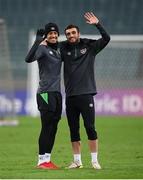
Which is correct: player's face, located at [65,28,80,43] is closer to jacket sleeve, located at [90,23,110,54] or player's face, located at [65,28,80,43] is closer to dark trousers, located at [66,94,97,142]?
jacket sleeve, located at [90,23,110,54]

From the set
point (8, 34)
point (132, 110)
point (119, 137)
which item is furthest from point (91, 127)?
point (8, 34)

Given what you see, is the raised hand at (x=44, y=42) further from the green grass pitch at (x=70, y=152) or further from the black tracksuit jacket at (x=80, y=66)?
the green grass pitch at (x=70, y=152)

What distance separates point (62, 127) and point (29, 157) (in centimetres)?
977

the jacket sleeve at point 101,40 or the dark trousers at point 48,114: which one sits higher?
the jacket sleeve at point 101,40

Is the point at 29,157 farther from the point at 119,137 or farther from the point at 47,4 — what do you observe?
the point at 47,4

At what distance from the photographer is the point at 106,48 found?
92.5 ft

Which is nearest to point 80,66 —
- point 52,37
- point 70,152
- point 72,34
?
point 72,34

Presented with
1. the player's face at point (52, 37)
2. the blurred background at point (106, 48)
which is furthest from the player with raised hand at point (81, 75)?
the blurred background at point (106, 48)

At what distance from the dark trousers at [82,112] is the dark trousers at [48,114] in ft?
0.58

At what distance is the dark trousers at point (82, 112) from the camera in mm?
11391

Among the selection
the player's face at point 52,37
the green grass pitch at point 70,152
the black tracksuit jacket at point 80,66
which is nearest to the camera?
the green grass pitch at point 70,152

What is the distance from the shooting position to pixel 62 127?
23516 mm

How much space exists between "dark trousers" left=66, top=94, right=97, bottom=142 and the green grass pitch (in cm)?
53

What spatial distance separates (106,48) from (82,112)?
662 inches
